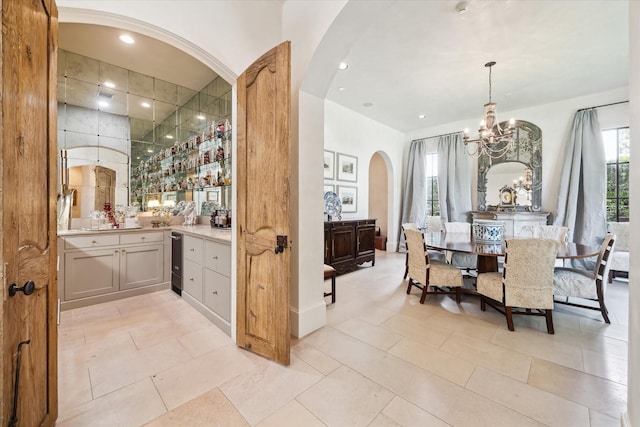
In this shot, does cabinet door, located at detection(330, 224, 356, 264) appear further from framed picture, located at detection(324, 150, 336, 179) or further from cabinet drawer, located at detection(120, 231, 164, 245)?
cabinet drawer, located at detection(120, 231, 164, 245)

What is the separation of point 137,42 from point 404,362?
4292 millimetres

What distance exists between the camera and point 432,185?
6.60m

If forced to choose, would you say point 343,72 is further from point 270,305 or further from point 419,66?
point 270,305

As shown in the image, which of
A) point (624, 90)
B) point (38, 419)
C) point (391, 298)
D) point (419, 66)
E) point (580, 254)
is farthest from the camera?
point (624, 90)

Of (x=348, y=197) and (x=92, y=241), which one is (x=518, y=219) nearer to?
(x=348, y=197)

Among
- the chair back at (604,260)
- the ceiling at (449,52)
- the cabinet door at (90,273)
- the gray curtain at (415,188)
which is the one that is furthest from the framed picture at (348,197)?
the cabinet door at (90,273)

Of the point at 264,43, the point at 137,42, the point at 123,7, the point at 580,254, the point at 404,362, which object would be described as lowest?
the point at 404,362

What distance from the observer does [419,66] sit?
12.2 feet

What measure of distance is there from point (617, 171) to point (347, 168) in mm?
4820

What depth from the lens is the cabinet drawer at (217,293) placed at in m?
2.46

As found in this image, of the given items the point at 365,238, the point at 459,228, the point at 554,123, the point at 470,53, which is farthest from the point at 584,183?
the point at 365,238

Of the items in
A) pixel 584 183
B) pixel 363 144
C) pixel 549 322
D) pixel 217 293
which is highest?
pixel 363 144

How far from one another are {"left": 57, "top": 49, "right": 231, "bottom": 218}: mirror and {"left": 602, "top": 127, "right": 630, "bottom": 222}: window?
6.56m

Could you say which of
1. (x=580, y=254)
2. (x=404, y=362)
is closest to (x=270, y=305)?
(x=404, y=362)
